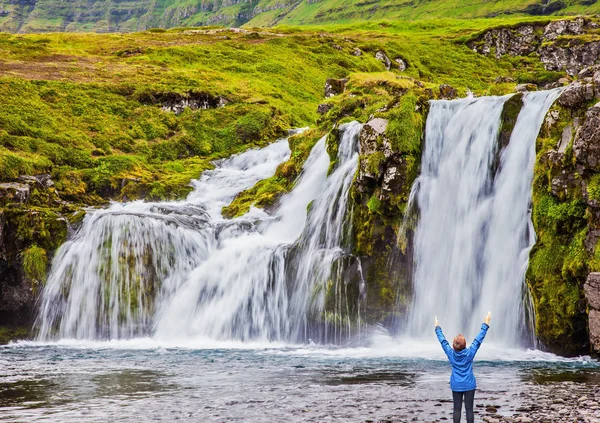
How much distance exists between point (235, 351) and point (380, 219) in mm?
8211

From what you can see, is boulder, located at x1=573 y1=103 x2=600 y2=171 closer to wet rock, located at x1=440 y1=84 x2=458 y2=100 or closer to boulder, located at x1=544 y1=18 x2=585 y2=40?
wet rock, located at x1=440 y1=84 x2=458 y2=100

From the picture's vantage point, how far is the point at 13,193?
31328 mm

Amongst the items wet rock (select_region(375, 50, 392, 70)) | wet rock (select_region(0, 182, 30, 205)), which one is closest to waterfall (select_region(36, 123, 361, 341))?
wet rock (select_region(0, 182, 30, 205))

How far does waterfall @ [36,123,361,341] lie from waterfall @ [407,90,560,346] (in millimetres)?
3963

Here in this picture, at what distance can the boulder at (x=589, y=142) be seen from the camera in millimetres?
20734

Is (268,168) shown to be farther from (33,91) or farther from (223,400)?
(223,400)

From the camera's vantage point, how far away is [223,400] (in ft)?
50.2

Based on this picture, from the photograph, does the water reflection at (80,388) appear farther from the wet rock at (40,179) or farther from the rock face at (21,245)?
the wet rock at (40,179)

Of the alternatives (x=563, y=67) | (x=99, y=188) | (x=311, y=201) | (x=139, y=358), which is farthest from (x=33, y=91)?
(x=563, y=67)

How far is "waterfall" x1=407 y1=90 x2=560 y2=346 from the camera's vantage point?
23781mm

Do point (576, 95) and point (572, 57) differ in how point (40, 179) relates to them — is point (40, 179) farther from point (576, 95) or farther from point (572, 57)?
point (572, 57)

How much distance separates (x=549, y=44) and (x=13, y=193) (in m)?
78.9

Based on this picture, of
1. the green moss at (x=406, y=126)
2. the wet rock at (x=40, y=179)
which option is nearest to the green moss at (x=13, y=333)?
the wet rock at (x=40, y=179)

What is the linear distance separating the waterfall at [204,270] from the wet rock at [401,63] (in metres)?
50.4
